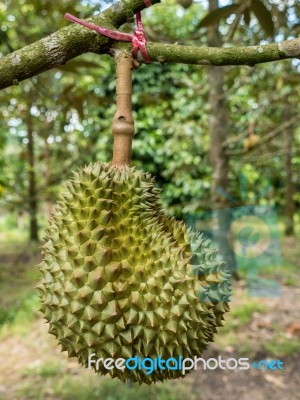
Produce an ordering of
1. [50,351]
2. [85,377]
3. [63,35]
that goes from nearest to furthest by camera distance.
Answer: [63,35] → [85,377] → [50,351]

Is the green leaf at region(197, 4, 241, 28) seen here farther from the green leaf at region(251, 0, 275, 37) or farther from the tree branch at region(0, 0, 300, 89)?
the tree branch at region(0, 0, 300, 89)

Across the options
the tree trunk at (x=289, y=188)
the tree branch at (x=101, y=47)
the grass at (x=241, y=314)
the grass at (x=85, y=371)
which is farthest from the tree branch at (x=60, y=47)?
the tree trunk at (x=289, y=188)

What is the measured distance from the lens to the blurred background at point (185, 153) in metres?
1.86

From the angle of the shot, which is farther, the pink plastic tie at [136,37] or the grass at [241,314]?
the grass at [241,314]

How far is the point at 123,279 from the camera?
688mm

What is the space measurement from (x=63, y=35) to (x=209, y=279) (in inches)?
16.9

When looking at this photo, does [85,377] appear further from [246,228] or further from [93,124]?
[93,124]

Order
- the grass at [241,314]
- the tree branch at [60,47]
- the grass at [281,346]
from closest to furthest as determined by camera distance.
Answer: the tree branch at [60,47] < the grass at [281,346] < the grass at [241,314]

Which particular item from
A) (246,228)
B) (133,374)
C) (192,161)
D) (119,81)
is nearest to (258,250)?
(246,228)

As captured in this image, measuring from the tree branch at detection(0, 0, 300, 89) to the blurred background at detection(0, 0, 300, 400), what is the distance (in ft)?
1.02

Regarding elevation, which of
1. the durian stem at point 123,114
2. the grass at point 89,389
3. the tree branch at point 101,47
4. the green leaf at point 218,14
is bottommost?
the grass at point 89,389

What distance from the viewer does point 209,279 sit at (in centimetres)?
75

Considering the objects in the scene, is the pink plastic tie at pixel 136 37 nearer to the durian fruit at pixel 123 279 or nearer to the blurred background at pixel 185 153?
the durian fruit at pixel 123 279

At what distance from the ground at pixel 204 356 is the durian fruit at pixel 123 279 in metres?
1.35
